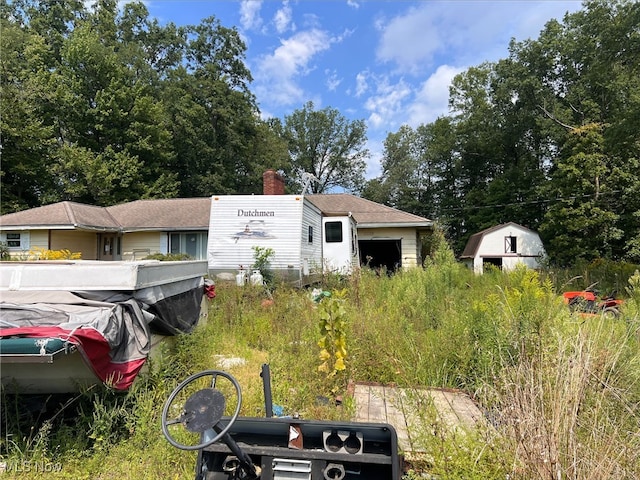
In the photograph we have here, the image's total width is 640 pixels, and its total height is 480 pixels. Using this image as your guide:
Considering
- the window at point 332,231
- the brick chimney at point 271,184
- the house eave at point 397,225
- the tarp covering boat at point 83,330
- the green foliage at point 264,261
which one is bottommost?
the tarp covering boat at point 83,330

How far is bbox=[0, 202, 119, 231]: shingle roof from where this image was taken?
48.6 ft

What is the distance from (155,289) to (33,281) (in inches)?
43.4

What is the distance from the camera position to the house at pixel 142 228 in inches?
601

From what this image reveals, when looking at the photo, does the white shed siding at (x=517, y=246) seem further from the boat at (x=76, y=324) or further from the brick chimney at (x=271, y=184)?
the boat at (x=76, y=324)

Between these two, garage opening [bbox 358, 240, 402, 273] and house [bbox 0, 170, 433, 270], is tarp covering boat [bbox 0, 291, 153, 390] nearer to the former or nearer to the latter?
house [bbox 0, 170, 433, 270]

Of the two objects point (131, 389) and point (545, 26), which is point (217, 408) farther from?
point (545, 26)

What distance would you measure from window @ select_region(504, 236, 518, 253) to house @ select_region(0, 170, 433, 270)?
12843mm

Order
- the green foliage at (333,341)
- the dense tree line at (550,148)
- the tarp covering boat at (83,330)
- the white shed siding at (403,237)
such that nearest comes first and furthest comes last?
the tarp covering boat at (83,330) < the green foliage at (333,341) < the white shed siding at (403,237) < the dense tree line at (550,148)

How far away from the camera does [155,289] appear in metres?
3.99

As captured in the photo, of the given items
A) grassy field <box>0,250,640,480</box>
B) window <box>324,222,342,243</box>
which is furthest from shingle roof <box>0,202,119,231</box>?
grassy field <box>0,250,640,480</box>

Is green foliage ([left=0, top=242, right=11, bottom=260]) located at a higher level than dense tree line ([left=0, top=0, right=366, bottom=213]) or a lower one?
lower

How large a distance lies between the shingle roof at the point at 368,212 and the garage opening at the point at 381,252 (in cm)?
141

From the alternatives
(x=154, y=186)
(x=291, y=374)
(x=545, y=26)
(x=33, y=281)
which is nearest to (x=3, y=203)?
(x=154, y=186)

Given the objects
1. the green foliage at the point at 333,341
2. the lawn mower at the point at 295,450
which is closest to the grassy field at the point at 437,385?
the green foliage at the point at 333,341
